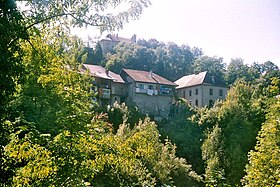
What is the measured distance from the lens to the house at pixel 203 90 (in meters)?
47.4

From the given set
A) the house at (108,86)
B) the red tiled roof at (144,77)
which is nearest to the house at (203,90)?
the red tiled roof at (144,77)

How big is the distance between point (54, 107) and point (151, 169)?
980 cm

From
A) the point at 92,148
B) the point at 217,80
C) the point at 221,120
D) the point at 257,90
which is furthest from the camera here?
the point at 217,80

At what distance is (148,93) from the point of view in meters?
42.9

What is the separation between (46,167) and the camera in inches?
205

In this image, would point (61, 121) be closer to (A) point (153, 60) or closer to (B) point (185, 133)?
(B) point (185, 133)

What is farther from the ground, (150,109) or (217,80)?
(217,80)

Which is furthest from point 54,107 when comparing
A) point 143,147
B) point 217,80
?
point 217,80

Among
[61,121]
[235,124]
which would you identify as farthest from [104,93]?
[61,121]

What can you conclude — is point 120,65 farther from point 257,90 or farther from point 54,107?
point 54,107

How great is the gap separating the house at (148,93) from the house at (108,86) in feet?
3.04

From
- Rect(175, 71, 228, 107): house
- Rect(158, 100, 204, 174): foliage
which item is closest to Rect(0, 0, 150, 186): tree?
Rect(158, 100, 204, 174): foliage

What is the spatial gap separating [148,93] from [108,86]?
5.28 meters

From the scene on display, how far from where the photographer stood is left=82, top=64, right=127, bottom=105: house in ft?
132
